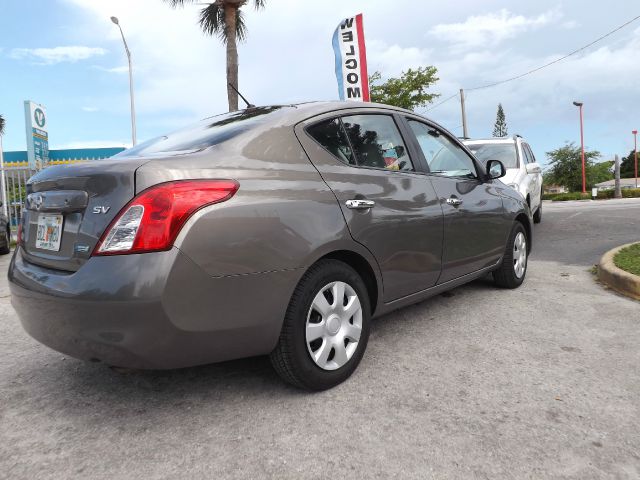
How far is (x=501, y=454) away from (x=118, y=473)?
149 centimetres

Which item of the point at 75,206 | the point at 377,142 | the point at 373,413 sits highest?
the point at 377,142

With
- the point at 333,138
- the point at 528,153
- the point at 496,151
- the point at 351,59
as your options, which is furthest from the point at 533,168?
the point at 333,138

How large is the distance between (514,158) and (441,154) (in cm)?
537

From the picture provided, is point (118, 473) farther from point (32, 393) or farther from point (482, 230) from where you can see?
point (482, 230)

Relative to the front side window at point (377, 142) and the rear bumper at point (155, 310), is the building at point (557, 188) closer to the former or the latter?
the front side window at point (377, 142)

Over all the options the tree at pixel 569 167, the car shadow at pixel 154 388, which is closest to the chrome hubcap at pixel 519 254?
the car shadow at pixel 154 388

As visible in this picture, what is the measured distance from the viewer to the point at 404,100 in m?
28.9

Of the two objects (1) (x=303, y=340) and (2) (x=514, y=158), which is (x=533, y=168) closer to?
(2) (x=514, y=158)

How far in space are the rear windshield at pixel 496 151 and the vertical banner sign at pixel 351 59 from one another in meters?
2.79

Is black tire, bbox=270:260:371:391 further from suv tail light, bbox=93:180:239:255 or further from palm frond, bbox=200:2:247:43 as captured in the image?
palm frond, bbox=200:2:247:43

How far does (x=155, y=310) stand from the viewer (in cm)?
200

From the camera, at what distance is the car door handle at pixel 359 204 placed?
2.68 meters

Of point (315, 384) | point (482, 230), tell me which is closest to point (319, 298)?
point (315, 384)

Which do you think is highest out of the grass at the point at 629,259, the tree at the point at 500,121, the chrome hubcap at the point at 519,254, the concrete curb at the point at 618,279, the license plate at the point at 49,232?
the tree at the point at 500,121
